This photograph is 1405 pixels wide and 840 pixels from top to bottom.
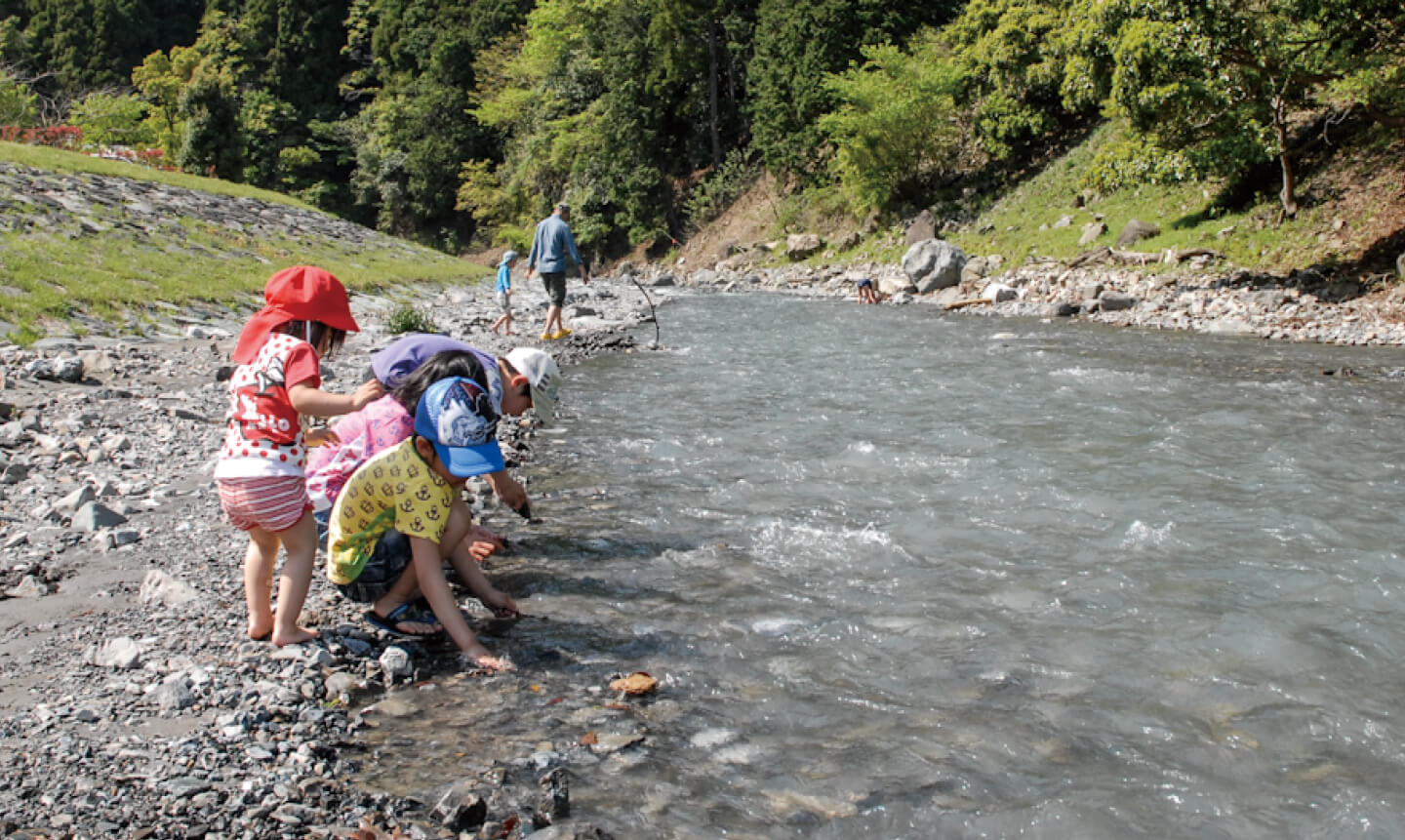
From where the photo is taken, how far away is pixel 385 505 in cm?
433

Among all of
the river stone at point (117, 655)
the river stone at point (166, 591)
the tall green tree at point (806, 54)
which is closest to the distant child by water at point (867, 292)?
the tall green tree at point (806, 54)

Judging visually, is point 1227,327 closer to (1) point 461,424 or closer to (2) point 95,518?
(1) point 461,424

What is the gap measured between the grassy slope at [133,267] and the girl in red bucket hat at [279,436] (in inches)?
305

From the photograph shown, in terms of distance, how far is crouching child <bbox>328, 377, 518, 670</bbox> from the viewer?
13.5 feet

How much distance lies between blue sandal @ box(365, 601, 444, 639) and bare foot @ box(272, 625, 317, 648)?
1.07 ft

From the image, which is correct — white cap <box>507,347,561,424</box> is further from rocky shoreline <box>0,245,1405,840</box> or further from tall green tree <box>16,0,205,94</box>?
tall green tree <box>16,0,205,94</box>

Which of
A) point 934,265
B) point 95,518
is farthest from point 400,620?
point 934,265

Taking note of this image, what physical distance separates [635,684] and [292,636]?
4.95ft

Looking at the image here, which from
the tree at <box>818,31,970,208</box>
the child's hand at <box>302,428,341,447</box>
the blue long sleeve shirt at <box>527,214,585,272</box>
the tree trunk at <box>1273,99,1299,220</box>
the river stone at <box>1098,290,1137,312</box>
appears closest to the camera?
the child's hand at <box>302,428,341,447</box>

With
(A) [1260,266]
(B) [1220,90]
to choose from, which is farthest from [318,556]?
(A) [1260,266]

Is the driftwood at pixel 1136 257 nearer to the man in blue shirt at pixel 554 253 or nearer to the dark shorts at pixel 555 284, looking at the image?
the man in blue shirt at pixel 554 253

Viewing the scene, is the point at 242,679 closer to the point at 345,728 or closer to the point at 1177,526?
the point at 345,728

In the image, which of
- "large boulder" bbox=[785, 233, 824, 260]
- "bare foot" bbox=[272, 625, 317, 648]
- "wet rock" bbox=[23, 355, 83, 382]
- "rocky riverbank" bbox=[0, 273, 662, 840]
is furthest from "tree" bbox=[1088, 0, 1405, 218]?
"large boulder" bbox=[785, 233, 824, 260]

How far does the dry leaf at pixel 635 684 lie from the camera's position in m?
4.01
